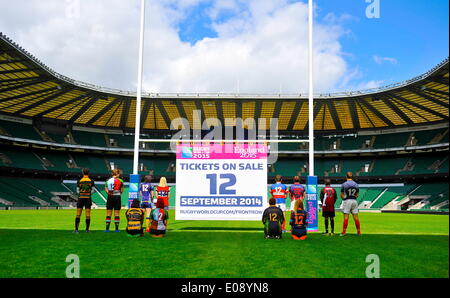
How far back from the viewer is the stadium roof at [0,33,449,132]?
106ft

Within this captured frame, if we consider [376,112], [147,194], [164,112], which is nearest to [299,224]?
[147,194]

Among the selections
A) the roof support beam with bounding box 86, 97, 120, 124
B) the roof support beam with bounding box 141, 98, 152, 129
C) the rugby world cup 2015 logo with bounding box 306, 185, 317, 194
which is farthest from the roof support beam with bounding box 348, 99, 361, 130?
the rugby world cup 2015 logo with bounding box 306, 185, 317, 194

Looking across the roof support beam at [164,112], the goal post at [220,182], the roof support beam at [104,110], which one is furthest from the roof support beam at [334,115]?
the goal post at [220,182]

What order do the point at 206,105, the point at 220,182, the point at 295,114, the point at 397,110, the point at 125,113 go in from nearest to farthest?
the point at 220,182
the point at 397,110
the point at 206,105
the point at 295,114
the point at 125,113

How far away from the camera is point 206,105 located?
41156 mm

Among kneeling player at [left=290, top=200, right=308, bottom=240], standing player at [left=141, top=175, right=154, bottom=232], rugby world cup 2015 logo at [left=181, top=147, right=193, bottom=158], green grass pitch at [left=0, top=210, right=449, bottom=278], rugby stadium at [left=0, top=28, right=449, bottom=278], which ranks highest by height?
rugby stadium at [left=0, top=28, right=449, bottom=278]

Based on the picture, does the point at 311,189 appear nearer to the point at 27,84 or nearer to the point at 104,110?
the point at 27,84

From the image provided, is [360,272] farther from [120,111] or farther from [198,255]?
[120,111]

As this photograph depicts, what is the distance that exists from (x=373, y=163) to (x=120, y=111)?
3561cm

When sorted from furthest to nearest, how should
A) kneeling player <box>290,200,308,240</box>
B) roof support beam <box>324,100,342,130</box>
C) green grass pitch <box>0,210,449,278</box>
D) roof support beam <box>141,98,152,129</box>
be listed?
roof support beam <box>324,100,342,130</box> → roof support beam <box>141,98,152,129</box> → kneeling player <box>290,200,308,240</box> → green grass pitch <box>0,210,449,278</box>

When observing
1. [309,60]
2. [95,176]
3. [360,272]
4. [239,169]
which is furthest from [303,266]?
[95,176]

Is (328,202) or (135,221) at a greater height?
(328,202)

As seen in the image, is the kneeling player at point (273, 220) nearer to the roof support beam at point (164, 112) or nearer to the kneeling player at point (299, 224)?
the kneeling player at point (299, 224)

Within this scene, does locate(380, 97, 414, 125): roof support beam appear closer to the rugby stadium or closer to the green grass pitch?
the rugby stadium
